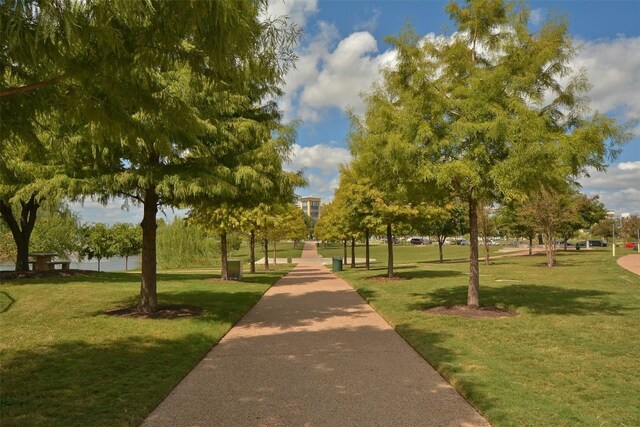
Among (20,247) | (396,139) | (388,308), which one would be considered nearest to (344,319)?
(388,308)

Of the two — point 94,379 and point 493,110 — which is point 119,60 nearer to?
point 94,379

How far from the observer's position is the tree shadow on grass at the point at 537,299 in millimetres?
11094

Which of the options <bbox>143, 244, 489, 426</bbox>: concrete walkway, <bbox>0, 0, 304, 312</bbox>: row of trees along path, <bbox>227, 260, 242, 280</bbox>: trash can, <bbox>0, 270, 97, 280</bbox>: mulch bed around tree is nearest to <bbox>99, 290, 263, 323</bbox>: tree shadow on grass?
<bbox>143, 244, 489, 426</bbox>: concrete walkway

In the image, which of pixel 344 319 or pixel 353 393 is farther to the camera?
pixel 344 319

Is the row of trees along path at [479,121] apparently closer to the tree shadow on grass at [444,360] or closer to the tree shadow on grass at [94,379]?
the tree shadow on grass at [444,360]

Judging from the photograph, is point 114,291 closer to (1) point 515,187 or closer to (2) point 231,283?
(2) point 231,283

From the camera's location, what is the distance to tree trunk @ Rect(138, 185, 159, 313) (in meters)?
10.5

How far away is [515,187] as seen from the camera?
363 inches

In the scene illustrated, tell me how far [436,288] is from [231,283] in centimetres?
758

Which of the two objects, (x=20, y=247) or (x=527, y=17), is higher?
(x=527, y=17)

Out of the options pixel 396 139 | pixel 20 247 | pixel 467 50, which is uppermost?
pixel 467 50

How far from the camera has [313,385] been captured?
547 cm

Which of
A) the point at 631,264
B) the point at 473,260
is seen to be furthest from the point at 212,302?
the point at 631,264

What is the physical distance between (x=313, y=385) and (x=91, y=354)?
11.2 ft
